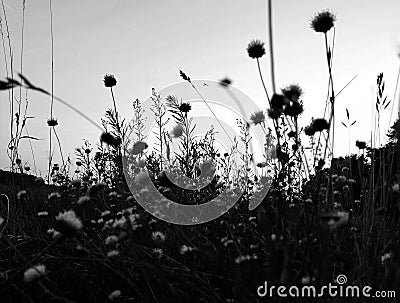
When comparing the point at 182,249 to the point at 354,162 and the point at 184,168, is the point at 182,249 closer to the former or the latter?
the point at 184,168

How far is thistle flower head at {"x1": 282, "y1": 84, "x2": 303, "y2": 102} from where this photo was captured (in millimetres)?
1810

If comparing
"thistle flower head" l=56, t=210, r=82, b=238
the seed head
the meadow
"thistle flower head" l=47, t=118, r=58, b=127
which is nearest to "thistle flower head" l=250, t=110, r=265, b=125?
the meadow

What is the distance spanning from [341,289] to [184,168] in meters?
2.04

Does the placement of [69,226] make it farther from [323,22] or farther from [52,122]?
[52,122]

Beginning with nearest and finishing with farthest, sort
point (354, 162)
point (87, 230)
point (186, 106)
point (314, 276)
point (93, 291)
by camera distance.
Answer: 1. point (314, 276)
2. point (93, 291)
3. point (87, 230)
4. point (186, 106)
5. point (354, 162)

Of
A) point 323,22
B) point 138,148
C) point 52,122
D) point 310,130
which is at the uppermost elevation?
point 52,122

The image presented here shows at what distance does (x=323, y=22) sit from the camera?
6.47ft

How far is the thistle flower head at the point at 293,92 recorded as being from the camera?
5.94 ft

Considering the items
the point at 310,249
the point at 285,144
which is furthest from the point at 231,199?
the point at 310,249

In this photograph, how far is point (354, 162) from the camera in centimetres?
444

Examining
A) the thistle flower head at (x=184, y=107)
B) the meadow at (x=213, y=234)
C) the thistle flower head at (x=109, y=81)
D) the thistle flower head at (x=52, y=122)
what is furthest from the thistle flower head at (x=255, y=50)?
the thistle flower head at (x=52, y=122)

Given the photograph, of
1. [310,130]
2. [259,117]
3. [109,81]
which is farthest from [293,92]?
[109,81]

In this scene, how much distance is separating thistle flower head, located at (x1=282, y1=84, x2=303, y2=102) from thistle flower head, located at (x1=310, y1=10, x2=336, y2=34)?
0.25 meters

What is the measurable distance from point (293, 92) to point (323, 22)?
368 millimetres
